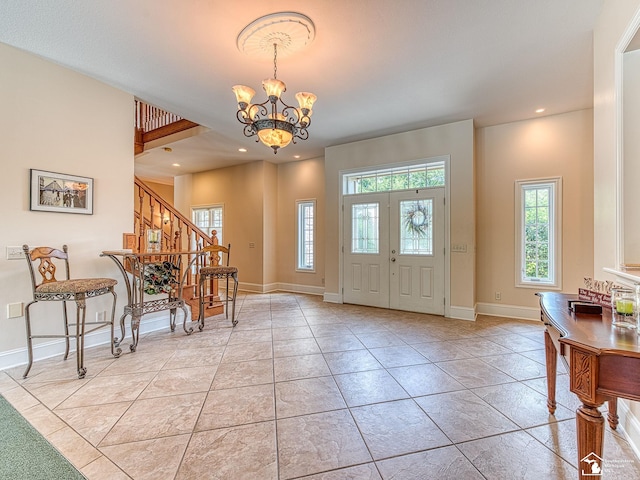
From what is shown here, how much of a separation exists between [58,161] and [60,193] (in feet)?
1.12

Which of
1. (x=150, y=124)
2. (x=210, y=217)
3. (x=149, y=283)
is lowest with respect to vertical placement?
(x=149, y=283)

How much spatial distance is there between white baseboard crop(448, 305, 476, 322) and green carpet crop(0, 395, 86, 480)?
4407 millimetres

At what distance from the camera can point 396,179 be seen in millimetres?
4992

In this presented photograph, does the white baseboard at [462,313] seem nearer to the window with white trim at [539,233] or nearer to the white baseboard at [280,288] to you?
the window with white trim at [539,233]

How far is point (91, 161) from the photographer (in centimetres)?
327

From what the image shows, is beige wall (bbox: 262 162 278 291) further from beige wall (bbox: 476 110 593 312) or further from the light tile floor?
beige wall (bbox: 476 110 593 312)

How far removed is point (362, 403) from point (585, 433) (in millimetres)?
1301

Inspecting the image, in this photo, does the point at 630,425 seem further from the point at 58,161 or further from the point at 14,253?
the point at 58,161

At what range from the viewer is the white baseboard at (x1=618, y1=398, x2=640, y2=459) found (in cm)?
164

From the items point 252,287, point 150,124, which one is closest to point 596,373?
point 252,287

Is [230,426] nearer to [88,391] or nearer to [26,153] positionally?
[88,391]

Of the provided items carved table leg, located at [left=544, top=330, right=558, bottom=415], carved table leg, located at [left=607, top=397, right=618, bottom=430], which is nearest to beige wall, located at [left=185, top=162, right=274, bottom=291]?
carved table leg, located at [left=544, top=330, right=558, bottom=415]

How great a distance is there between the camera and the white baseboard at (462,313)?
4285mm

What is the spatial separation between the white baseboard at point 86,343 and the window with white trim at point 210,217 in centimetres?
346
